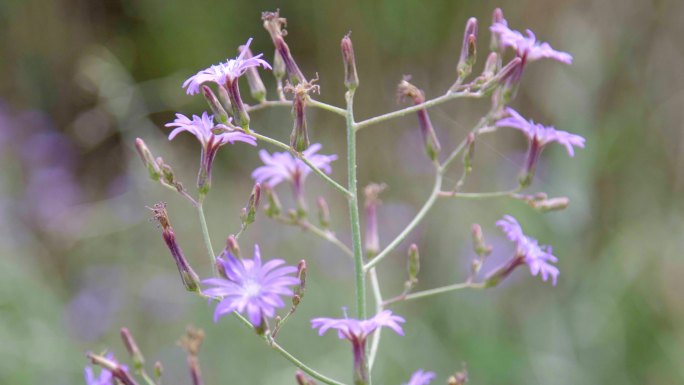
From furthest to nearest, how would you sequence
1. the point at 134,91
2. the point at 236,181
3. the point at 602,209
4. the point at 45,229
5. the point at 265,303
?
the point at 236,181 < the point at 45,229 < the point at 602,209 < the point at 134,91 < the point at 265,303

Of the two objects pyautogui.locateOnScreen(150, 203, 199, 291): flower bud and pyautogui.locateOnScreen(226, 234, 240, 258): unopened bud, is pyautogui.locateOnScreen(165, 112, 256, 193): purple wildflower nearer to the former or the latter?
pyautogui.locateOnScreen(150, 203, 199, 291): flower bud

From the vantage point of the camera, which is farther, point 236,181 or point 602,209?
point 236,181

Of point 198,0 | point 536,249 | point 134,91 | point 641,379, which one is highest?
point 198,0

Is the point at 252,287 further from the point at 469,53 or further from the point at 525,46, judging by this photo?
the point at 525,46

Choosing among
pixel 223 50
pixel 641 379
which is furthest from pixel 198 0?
pixel 641 379

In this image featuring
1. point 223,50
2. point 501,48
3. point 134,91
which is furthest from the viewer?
point 223,50

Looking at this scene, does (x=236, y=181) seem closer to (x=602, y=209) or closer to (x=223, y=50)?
(x=223, y=50)

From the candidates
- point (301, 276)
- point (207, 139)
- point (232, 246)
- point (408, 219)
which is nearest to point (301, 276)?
point (301, 276)
